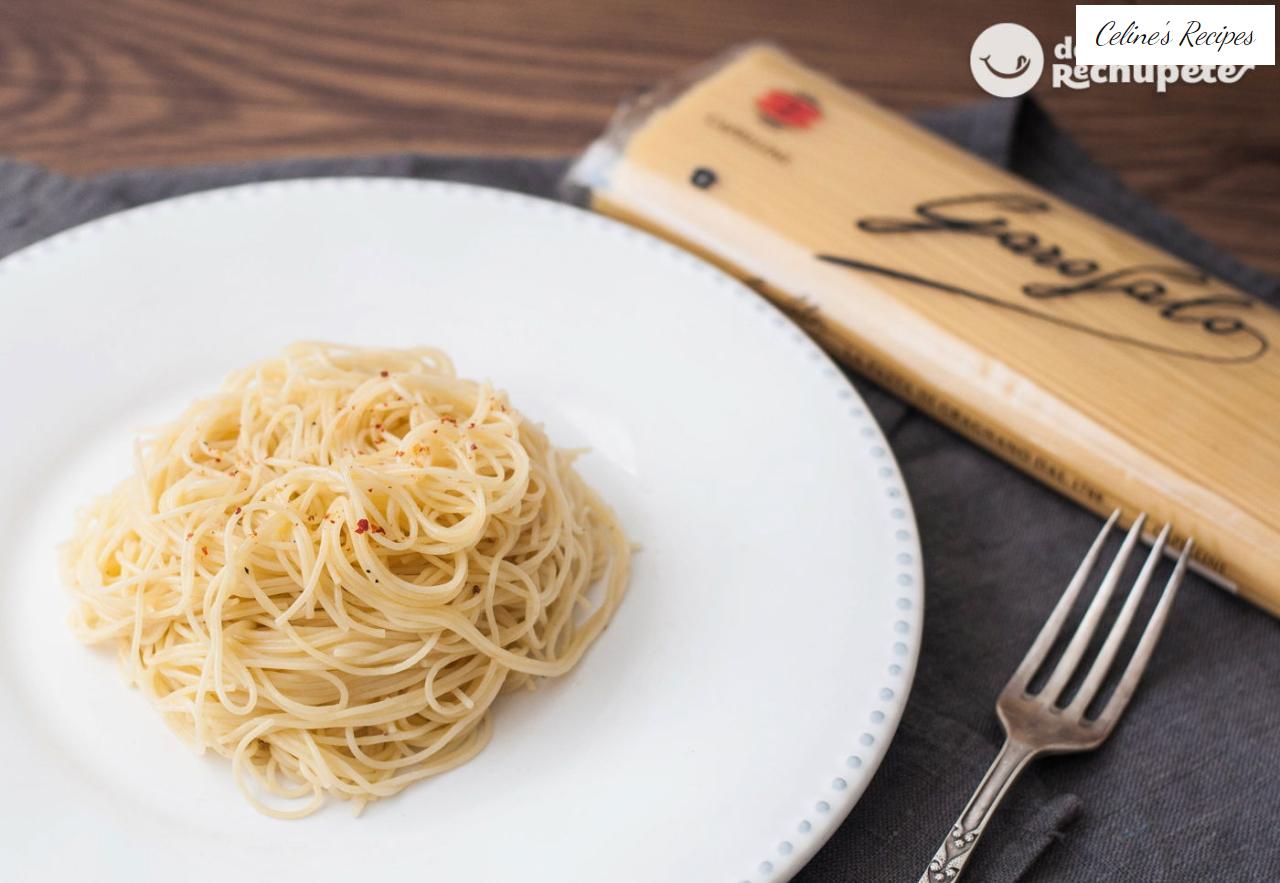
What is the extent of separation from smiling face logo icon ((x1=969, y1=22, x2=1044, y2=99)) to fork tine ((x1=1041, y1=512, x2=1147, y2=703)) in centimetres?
173

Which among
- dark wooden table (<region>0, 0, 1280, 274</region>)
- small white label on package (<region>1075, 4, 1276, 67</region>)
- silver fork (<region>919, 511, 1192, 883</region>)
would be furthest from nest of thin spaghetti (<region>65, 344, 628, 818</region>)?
small white label on package (<region>1075, 4, 1276, 67</region>)

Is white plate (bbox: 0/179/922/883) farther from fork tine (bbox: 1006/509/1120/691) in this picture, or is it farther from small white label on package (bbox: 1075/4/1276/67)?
small white label on package (bbox: 1075/4/1276/67)

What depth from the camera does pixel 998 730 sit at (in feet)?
7.38

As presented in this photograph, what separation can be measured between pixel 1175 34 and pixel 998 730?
2.06 metres

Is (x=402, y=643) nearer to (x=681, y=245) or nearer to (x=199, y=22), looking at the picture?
(x=681, y=245)

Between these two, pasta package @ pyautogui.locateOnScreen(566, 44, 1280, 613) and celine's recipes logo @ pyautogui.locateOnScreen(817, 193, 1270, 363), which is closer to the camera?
pasta package @ pyautogui.locateOnScreen(566, 44, 1280, 613)

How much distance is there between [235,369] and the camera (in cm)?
257

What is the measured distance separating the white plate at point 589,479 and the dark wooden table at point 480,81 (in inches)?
33.9

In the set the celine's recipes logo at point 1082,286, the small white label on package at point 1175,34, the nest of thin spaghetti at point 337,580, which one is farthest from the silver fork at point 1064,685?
the small white label on package at point 1175,34

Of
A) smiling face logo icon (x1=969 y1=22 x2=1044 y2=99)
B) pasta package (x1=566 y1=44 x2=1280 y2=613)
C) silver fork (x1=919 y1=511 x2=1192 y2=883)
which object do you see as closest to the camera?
silver fork (x1=919 y1=511 x2=1192 y2=883)

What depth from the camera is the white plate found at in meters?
1.84

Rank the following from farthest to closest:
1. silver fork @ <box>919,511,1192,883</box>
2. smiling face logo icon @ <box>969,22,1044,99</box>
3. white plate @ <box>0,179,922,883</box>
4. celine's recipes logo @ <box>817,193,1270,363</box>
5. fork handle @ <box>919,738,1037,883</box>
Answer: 1. smiling face logo icon @ <box>969,22,1044,99</box>
2. celine's recipes logo @ <box>817,193,1270,363</box>
3. silver fork @ <box>919,511,1192,883</box>
4. fork handle @ <box>919,738,1037,883</box>
5. white plate @ <box>0,179,922,883</box>

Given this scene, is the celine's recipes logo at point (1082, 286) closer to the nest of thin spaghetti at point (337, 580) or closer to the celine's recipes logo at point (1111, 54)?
the celine's recipes logo at point (1111, 54)

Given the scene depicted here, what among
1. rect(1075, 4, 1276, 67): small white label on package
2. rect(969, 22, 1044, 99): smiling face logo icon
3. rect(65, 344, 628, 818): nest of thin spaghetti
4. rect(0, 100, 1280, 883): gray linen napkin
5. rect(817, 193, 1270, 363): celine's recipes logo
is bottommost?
rect(0, 100, 1280, 883): gray linen napkin
